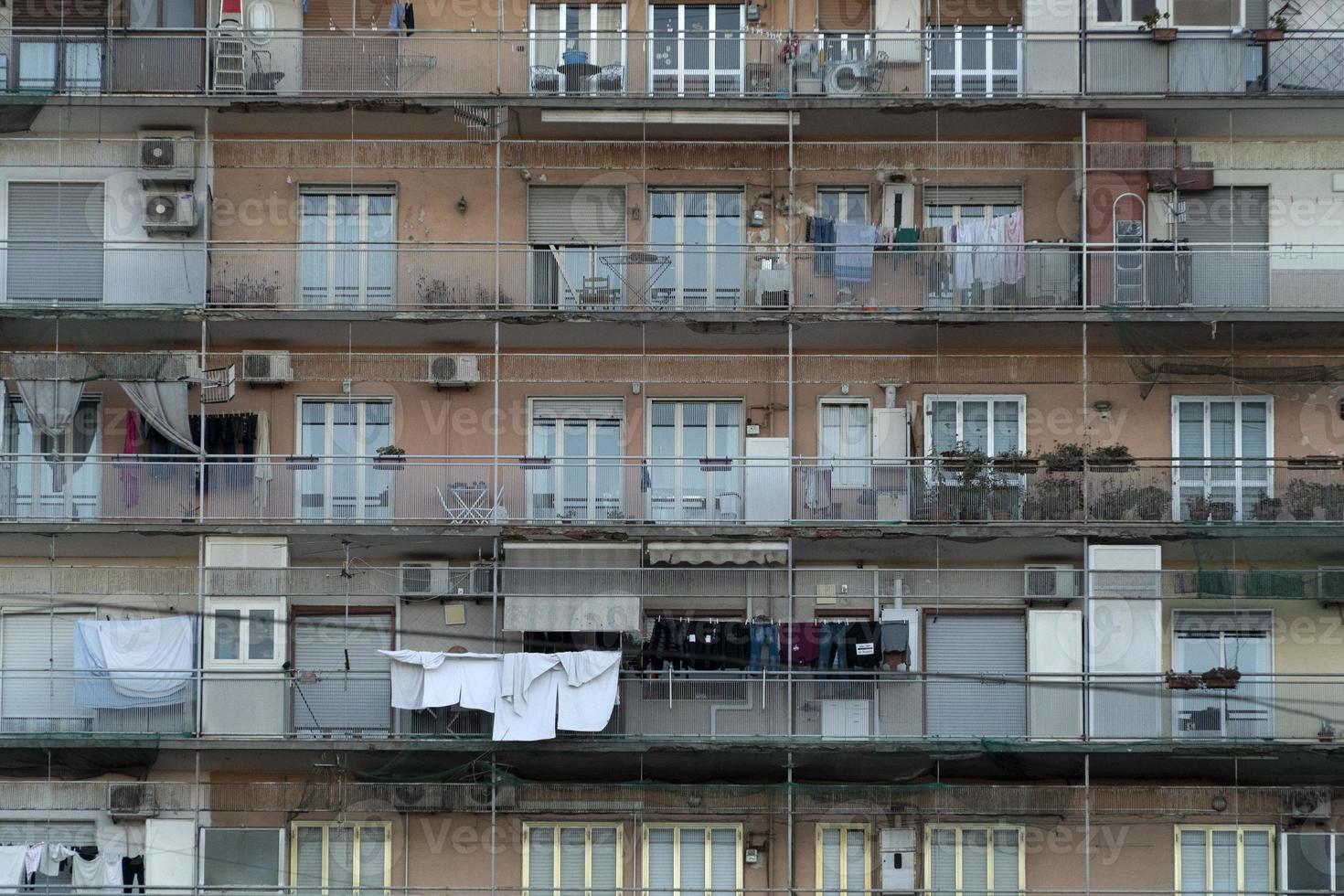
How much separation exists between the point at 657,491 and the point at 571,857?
5100 mm

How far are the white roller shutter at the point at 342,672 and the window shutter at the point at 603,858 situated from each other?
325 centimetres

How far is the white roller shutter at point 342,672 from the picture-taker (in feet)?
96.8

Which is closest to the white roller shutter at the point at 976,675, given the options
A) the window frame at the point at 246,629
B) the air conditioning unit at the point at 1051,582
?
the air conditioning unit at the point at 1051,582

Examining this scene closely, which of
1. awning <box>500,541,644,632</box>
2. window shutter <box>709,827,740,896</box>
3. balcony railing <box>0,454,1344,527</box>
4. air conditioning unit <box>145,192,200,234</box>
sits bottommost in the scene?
window shutter <box>709,827,740,896</box>

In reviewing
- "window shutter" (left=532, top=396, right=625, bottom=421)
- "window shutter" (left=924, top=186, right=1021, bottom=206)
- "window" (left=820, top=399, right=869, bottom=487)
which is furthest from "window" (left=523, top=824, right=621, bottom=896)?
"window shutter" (left=924, top=186, right=1021, bottom=206)

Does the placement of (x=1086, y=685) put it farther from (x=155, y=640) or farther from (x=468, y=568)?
(x=155, y=640)

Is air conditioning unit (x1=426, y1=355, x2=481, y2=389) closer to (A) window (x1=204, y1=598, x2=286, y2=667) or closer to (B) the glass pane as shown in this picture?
(A) window (x1=204, y1=598, x2=286, y2=667)

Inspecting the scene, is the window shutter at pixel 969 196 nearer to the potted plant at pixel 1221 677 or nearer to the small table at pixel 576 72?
the small table at pixel 576 72

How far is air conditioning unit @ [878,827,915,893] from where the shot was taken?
29172 millimetres

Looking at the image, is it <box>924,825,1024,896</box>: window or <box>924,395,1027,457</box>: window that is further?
<box>924,395,1027,457</box>: window

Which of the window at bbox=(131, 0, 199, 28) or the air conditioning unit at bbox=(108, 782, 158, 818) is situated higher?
the window at bbox=(131, 0, 199, 28)

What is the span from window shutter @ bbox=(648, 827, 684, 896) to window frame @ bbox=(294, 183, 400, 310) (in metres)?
8.13

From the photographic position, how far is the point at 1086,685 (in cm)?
2872

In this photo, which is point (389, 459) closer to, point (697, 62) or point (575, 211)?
point (575, 211)
